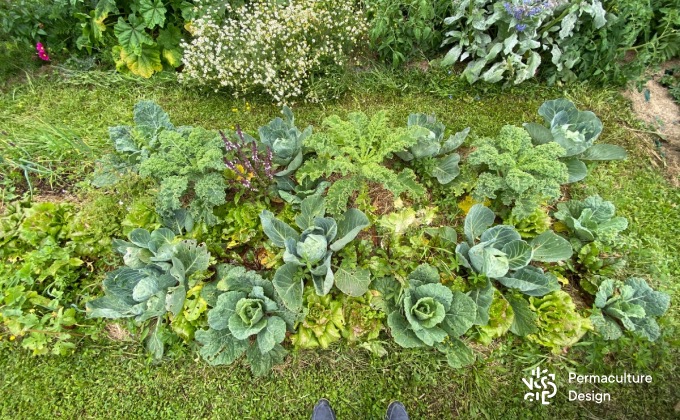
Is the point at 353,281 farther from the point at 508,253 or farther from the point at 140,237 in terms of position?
the point at 140,237

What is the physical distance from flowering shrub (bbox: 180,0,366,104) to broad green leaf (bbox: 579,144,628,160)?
7.33 ft

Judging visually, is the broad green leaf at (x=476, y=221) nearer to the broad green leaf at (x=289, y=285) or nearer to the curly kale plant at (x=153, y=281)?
the broad green leaf at (x=289, y=285)

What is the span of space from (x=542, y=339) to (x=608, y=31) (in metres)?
2.77

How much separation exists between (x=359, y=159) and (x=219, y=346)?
147 cm

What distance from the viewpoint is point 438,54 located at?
12.1 ft

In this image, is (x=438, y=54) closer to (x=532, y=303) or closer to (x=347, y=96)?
(x=347, y=96)

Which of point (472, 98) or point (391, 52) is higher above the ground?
point (391, 52)

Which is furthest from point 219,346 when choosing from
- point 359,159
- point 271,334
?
point 359,159

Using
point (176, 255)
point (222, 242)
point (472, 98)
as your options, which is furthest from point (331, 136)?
point (472, 98)

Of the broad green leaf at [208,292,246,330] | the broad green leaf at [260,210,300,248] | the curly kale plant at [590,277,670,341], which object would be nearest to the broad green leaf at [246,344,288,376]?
the broad green leaf at [208,292,246,330]

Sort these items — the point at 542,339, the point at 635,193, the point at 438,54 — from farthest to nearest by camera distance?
the point at 438,54
the point at 635,193
the point at 542,339

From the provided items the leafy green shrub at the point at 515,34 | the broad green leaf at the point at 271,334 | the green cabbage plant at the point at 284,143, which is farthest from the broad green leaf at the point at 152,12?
the broad green leaf at the point at 271,334

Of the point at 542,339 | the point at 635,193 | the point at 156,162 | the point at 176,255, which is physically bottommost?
the point at 542,339

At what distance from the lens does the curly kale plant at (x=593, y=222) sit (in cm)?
253
